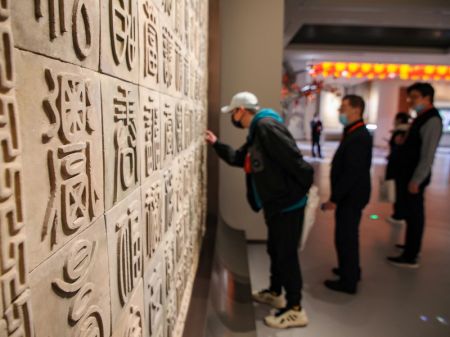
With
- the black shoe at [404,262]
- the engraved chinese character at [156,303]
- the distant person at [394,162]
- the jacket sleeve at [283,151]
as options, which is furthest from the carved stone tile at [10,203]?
the distant person at [394,162]

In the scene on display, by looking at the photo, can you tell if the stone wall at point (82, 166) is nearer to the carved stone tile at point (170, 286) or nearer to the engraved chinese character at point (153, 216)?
the engraved chinese character at point (153, 216)

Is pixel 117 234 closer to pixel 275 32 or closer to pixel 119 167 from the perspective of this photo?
pixel 119 167

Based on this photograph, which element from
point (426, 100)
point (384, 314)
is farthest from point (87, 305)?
point (426, 100)

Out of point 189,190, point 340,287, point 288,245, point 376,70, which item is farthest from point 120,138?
point 376,70

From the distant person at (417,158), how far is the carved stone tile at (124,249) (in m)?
2.72

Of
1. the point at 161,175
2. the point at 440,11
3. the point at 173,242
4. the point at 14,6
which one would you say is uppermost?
the point at 440,11

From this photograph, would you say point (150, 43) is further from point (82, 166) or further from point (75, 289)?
point (75, 289)

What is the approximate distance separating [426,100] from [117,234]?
2.98 meters

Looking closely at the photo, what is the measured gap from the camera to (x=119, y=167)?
2.62 ft

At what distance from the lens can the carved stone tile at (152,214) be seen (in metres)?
1.04

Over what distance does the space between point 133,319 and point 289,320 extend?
1606mm

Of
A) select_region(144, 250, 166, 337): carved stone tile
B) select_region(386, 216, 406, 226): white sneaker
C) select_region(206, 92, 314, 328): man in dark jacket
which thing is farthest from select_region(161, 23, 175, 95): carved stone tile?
select_region(386, 216, 406, 226): white sneaker

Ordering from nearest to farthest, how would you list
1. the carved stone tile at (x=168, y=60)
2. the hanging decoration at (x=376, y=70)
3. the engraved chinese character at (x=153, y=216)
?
the engraved chinese character at (x=153, y=216), the carved stone tile at (x=168, y=60), the hanging decoration at (x=376, y=70)

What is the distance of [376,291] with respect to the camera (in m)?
2.82
